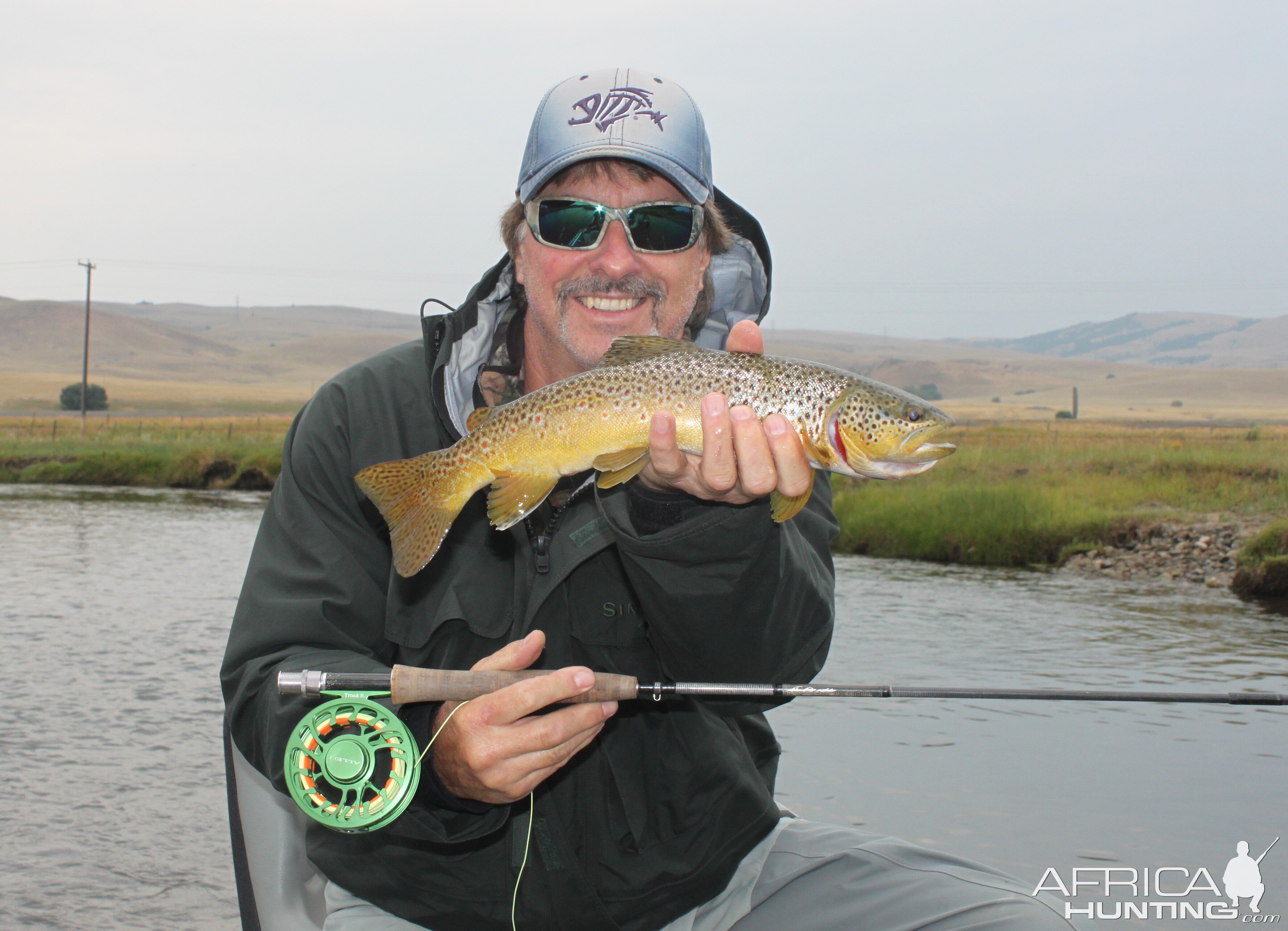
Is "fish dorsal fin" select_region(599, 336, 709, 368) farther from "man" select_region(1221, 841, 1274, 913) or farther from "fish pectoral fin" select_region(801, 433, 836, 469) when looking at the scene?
"man" select_region(1221, 841, 1274, 913)

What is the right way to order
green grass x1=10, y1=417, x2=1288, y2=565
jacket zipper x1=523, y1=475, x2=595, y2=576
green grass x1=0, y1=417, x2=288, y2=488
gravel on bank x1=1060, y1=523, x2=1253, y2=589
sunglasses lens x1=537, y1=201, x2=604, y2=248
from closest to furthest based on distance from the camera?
1. jacket zipper x1=523, y1=475, x2=595, y2=576
2. sunglasses lens x1=537, y1=201, x2=604, y2=248
3. gravel on bank x1=1060, y1=523, x2=1253, y2=589
4. green grass x1=10, y1=417, x2=1288, y2=565
5. green grass x1=0, y1=417, x2=288, y2=488

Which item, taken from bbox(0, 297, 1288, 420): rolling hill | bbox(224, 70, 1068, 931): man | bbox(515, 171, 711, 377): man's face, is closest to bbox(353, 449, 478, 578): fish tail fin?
bbox(224, 70, 1068, 931): man

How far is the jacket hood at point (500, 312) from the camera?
316 centimetres

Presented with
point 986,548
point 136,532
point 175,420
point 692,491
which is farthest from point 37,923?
point 175,420

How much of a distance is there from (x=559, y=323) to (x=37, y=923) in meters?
4.28

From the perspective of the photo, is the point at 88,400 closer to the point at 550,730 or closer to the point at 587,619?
the point at 587,619

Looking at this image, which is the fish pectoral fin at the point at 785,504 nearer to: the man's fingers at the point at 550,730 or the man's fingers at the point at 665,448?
the man's fingers at the point at 665,448

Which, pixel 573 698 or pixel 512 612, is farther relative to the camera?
pixel 512 612

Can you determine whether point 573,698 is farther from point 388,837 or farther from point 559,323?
point 559,323

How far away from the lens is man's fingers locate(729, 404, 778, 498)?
96.4 inches

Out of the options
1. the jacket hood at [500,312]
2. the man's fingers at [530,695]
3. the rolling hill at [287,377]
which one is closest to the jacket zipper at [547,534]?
the jacket hood at [500,312]

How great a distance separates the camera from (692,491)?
8.55 ft

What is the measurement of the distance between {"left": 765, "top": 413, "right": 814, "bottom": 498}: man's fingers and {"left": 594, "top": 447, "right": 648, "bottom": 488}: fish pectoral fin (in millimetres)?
314

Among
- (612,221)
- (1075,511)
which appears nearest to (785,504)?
(612,221)
